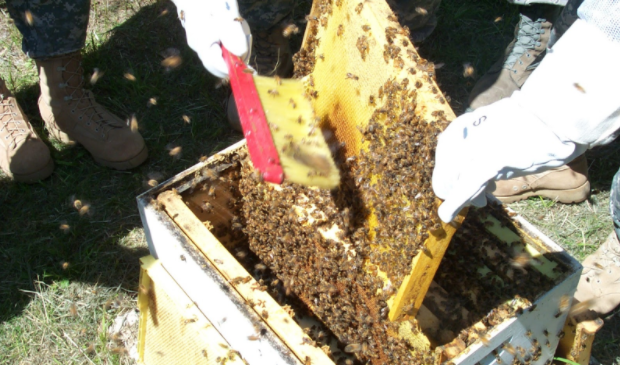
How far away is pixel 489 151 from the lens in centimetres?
194

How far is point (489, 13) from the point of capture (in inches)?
204

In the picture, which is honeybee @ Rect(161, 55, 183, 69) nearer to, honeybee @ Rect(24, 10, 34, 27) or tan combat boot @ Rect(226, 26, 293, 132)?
tan combat boot @ Rect(226, 26, 293, 132)

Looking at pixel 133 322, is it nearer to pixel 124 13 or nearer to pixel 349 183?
pixel 349 183

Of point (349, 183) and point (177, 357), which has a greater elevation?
point (349, 183)

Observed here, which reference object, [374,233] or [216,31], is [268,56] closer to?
[216,31]

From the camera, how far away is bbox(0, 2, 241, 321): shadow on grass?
11.3ft

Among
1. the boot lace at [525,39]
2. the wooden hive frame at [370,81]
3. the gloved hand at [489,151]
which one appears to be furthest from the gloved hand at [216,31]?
the boot lace at [525,39]

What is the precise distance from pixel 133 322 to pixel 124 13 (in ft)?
9.65

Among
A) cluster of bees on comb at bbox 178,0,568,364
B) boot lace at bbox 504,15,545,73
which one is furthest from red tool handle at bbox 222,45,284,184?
boot lace at bbox 504,15,545,73

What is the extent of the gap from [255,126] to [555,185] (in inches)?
101

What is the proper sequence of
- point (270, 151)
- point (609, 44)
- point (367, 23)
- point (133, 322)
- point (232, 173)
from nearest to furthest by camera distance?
point (609, 44)
point (270, 151)
point (367, 23)
point (232, 173)
point (133, 322)

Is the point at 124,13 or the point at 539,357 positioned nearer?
the point at 539,357

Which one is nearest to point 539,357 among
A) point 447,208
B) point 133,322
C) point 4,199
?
point 447,208

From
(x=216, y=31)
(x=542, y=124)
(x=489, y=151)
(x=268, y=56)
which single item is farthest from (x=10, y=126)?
(x=542, y=124)
